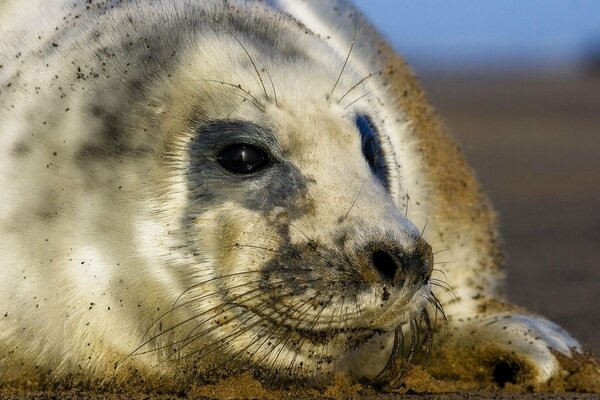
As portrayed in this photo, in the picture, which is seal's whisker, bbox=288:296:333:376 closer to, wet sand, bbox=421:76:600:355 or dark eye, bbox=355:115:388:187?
dark eye, bbox=355:115:388:187

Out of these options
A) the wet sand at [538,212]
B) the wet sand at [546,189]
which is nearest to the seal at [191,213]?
the wet sand at [538,212]

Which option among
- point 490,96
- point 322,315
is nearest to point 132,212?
point 322,315

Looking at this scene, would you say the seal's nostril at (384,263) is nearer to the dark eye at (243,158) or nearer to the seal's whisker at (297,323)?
the seal's whisker at (297,323)

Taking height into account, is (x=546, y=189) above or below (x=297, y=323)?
above

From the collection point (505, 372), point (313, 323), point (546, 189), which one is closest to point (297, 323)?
point (313, 323)

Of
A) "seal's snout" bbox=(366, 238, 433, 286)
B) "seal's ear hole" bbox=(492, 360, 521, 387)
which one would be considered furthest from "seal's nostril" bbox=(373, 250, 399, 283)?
"seal's ear hole" bbox=(492, 360, 521, 387)

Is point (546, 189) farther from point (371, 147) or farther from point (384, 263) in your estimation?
point (384, 263)
